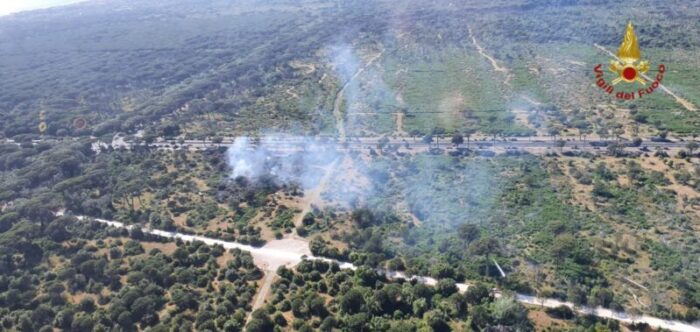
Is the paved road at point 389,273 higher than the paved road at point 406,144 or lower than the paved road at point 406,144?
lower

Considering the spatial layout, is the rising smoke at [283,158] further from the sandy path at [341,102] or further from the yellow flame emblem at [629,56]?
the yellow flame emblem at [629,56]

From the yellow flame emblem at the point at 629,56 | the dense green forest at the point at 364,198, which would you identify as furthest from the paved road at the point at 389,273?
the yellow flame emblem at the point at 629,56

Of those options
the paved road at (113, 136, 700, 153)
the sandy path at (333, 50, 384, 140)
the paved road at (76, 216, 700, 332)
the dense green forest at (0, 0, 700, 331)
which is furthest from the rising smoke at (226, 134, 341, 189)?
the paved road at (76, 216, 700, 332)

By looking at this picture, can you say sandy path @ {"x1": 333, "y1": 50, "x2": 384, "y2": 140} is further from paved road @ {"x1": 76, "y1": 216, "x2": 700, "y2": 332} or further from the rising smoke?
paved road @ {"x1": 76, "y1": 216, "x2": 700, "y2": 332}

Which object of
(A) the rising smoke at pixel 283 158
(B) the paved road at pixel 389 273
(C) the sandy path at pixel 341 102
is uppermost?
(C) the sandy path at pixel 341 102

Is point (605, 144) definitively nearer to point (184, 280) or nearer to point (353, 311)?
point (353, 311)

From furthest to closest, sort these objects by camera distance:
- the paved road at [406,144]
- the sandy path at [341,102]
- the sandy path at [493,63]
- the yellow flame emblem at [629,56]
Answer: the sandy path at [493,63] < the sandy path at [341,102] < the paved road at [406,144] < the yellow flame emblem at [629,56]

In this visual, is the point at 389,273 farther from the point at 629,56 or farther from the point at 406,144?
the point at 406,144

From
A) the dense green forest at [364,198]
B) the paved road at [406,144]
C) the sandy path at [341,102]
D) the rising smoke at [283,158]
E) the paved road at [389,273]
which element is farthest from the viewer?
the sandy path at [341,102]

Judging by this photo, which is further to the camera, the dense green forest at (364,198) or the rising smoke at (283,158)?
the rising smoke at (283,158)
